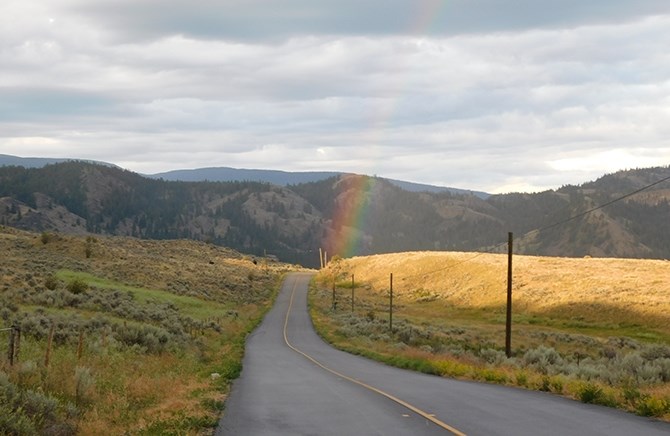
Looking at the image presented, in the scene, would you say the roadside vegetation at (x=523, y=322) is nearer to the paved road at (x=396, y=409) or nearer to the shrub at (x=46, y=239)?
the paved road at (x=396, y=409)

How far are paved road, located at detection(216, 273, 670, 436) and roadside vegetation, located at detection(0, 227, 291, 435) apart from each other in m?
1.08

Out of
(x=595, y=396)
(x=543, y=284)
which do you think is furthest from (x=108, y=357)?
(x=543, y=284)

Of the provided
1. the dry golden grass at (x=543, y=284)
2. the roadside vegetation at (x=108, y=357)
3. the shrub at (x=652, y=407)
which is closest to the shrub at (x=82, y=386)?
the roadside vegetation at (x=108, y=357)

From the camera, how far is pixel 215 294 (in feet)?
→ 263

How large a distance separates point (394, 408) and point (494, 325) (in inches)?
2196

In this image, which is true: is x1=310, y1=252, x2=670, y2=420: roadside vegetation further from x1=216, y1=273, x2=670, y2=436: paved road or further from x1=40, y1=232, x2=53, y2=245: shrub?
x1=40, y1=232, x2=53, y2=245: shrub

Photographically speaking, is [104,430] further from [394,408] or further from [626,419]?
[626,419]

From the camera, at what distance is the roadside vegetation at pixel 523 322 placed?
23.5 meters

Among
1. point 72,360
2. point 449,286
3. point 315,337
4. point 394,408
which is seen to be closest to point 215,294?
point 315,337

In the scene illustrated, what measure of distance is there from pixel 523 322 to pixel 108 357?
57.5 meters

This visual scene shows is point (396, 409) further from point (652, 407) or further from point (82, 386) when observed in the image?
point (82, 386)

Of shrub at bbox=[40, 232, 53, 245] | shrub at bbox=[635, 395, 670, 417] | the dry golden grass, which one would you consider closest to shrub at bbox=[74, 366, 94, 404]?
shrub at bbox=[635, 395, 670, 417]

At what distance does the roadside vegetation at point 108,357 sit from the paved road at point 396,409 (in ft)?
3.54

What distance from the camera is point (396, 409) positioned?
1551cm
